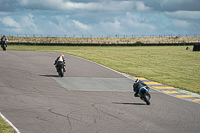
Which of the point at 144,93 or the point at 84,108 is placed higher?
the point at 144,93

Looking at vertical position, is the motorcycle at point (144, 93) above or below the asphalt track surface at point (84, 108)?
above

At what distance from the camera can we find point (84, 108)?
1137 centimetres

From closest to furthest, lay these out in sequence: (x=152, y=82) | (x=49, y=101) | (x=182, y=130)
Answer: (x=182, y=130) < (x=49, y=101) < (x=152, y=82)

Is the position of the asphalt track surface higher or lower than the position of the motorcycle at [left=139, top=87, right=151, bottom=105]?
lower

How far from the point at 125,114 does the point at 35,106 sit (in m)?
3.69

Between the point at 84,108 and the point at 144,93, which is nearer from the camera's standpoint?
the point at 84,108

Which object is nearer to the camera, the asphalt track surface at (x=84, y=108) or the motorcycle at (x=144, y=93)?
the asphalt track surface at (x=84, y=108)

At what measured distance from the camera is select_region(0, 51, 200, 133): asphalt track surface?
29.6ft

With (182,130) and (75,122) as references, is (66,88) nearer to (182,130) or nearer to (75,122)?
(75,122)

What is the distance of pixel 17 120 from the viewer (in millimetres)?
9391

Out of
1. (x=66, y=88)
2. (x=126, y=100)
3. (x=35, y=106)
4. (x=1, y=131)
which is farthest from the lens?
(x=66, y=88)

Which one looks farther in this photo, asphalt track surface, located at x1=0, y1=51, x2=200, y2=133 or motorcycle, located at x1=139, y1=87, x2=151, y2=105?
motorcycle, located at x1=139, y1=87, x2=151, y2=105

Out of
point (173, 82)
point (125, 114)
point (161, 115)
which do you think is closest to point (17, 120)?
point (125, 114)

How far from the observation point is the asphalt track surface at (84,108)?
9016mm
